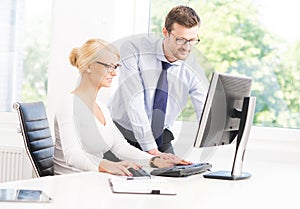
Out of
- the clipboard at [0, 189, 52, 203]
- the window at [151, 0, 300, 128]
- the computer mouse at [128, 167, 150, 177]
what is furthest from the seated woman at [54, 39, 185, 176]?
the window at [151, 0, 300, 128]

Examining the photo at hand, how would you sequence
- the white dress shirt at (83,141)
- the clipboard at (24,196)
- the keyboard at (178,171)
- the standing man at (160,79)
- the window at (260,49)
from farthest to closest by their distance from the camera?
the window at (260,49), the standing man at (160,79), the white dress shirt at (83,141), the keyboard at (178,171), the clipboard at (24,196)

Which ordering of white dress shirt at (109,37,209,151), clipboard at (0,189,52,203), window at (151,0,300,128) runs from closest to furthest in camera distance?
clipboard at (0,189,52,203), white dress shirt at (109,37,209,151), window at (151,0,300,128)

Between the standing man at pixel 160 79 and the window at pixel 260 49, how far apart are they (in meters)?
0.58

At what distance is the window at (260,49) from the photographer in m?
4.26

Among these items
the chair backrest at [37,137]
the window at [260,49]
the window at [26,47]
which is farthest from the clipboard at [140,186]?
the window at [26,47]

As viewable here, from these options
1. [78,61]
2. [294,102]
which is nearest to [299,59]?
[294,102]

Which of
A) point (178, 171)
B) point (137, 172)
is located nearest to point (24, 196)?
point (137, 172)

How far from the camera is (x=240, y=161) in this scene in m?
2.79

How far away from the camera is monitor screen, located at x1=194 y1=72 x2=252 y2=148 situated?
8.40 feet

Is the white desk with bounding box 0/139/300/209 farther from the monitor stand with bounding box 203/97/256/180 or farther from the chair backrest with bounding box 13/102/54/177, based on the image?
the chair backrest with bounding box 13/102/54/177

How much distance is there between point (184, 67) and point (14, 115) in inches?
64.6

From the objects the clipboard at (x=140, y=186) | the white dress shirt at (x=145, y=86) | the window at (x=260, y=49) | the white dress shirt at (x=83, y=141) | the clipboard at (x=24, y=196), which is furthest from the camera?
the window at (x=260, y=49)

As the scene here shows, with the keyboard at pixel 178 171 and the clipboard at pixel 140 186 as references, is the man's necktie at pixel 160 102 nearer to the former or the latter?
the keyboard at pixel 178 171

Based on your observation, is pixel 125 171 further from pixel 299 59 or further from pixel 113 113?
pixel 299 59
